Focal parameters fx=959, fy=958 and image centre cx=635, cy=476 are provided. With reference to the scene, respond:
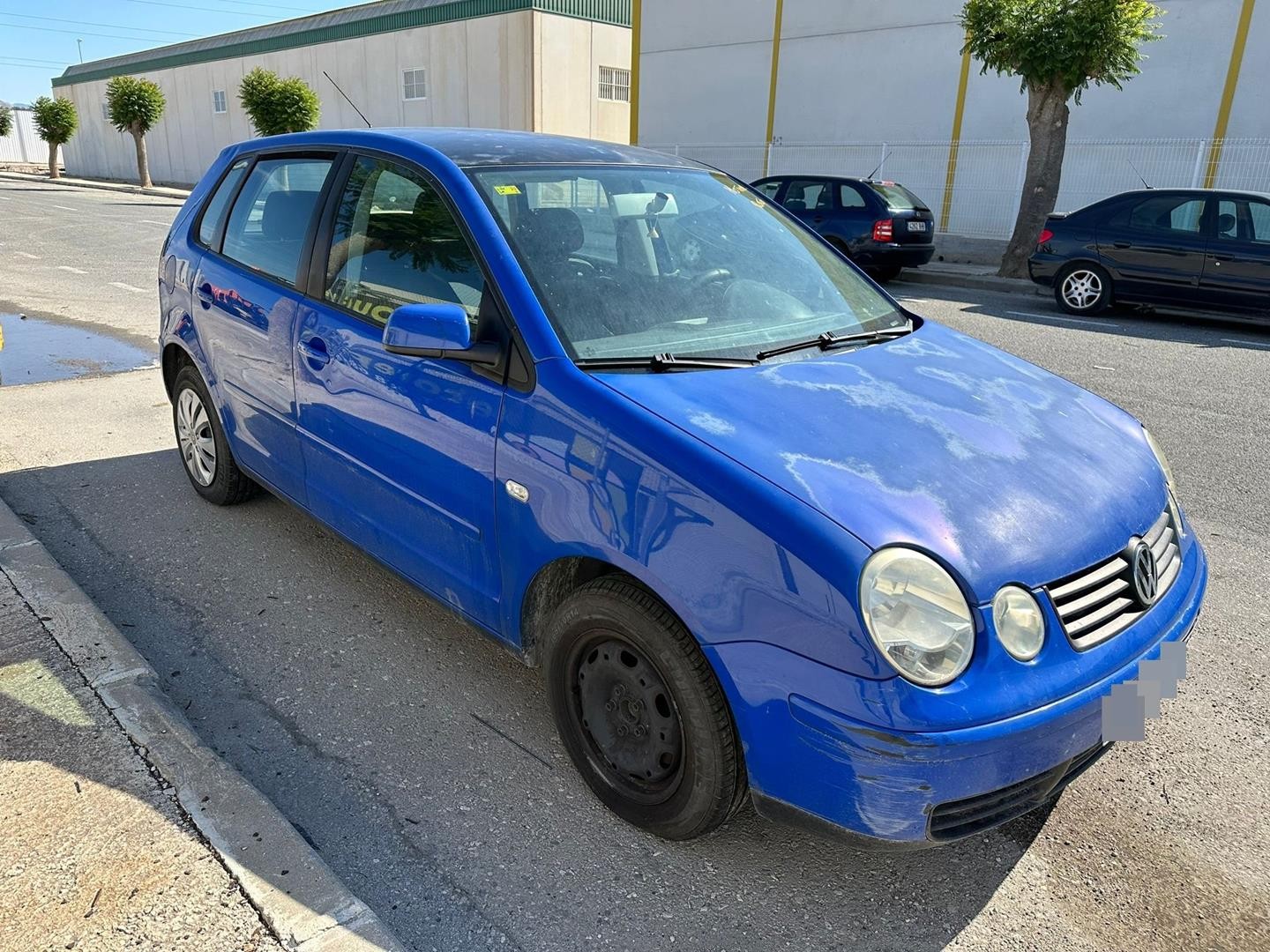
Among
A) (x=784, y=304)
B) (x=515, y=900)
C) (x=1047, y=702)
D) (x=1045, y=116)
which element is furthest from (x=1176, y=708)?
(x=1045, y=116)

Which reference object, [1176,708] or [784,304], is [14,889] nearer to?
[784,304]

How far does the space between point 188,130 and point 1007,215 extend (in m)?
38.8

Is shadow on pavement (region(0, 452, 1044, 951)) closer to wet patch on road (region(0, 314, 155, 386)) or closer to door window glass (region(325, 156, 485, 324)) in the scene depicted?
door window glass (region(325, 156, 485, 324))

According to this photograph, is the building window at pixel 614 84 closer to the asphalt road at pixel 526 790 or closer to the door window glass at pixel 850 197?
the door window glass at pixel 850 197

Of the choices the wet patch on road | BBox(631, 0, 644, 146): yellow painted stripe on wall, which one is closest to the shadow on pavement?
the wet patch on road

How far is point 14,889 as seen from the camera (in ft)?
7.30

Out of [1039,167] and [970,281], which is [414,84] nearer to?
[970,281]

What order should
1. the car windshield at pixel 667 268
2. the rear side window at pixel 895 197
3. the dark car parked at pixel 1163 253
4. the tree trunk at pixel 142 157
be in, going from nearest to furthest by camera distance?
the car windshield at pixel 667 268 < the dark car parked at pixel 1163 253 < the rear side window at pixel 895 197 < the tree trunk at pixel 142 157

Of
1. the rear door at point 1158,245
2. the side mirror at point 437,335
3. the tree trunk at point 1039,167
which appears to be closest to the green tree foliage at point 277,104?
the tree trunk at point 1039,167

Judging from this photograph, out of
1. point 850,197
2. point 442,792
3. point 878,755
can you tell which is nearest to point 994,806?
point 878,755

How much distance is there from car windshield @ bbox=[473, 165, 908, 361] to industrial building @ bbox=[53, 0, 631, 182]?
2417 cm

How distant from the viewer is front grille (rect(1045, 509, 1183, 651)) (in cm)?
218

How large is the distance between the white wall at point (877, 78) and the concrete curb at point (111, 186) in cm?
1805

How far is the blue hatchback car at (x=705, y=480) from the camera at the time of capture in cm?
204
